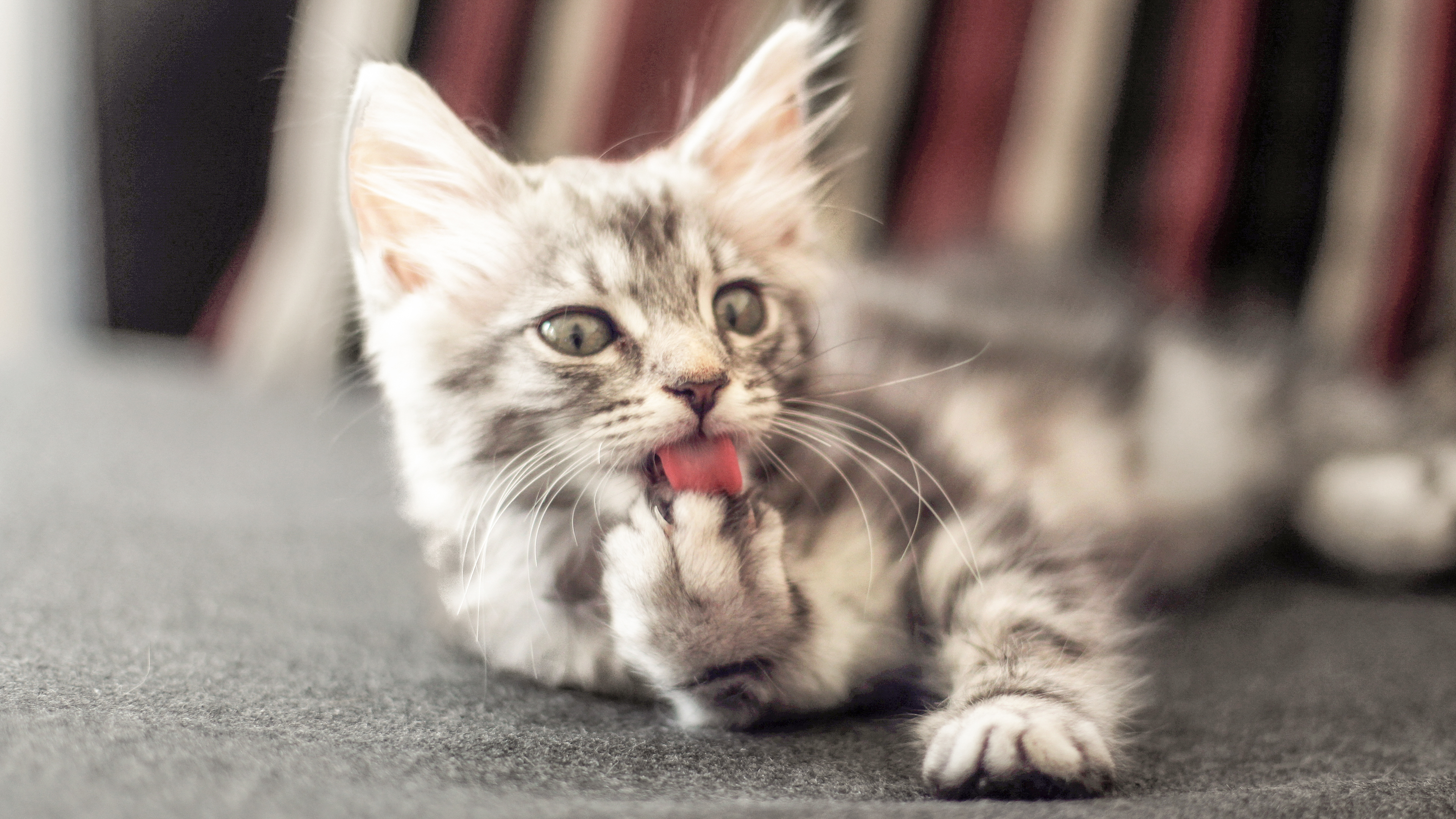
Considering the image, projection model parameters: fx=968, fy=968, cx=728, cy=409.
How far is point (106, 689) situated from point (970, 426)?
2.94ft

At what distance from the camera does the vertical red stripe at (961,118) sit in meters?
1.74

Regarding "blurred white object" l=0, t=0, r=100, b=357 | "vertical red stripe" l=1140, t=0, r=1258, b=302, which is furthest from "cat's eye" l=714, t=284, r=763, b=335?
"blurred white object" l=0, t=0, r=100, b=357

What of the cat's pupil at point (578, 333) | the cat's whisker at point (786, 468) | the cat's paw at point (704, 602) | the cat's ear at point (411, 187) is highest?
the cat's ear at point (411, 187)

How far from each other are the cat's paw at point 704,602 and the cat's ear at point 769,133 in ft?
1.25

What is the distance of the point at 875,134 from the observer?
181 centimetres

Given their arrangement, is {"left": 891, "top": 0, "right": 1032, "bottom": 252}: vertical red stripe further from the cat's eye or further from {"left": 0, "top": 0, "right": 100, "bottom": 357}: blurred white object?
{"left": 0, "top": 0, "right": 100, "bottom": 357}: blurred white object

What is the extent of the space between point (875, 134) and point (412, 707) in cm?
139

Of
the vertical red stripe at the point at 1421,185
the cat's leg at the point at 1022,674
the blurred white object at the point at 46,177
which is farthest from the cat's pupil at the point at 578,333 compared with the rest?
the blurred white object at the point at 46,177

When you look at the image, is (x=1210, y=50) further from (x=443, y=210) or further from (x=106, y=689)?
(x=106, y=689)

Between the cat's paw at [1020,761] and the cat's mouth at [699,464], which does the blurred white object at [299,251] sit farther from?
the cat's paw at [1020,761]

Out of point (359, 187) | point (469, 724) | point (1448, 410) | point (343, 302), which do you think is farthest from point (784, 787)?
point (1448, 410)

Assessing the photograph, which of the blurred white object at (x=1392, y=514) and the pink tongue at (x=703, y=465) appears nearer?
the pink tongue at (x=703, y=465)

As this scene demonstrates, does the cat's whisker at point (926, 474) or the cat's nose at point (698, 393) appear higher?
the cat's nose at point (698, 393)

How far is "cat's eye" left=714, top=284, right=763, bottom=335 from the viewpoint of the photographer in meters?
0.91
